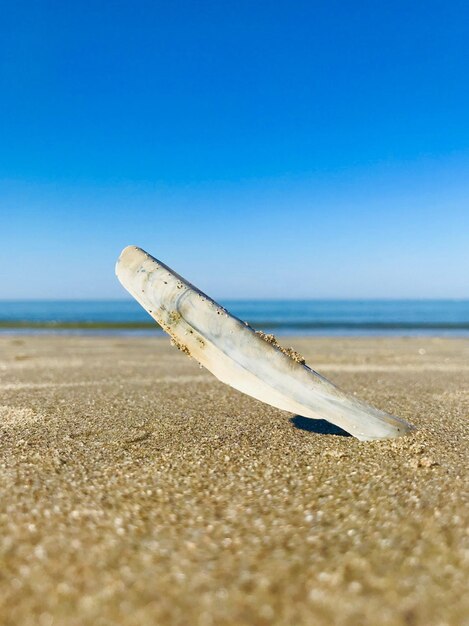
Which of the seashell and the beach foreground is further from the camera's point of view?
the seashell

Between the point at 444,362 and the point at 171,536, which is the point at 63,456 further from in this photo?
the point at 444,362

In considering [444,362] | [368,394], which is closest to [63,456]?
[368,394]

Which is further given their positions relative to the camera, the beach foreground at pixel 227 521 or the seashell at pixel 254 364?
the seashell at pixel 254 364

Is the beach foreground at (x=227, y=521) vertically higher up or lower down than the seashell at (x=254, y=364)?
lower down

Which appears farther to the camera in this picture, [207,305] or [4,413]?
[4,413]

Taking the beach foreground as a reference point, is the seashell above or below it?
above
